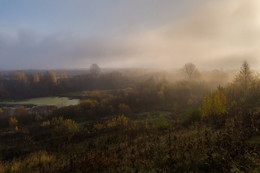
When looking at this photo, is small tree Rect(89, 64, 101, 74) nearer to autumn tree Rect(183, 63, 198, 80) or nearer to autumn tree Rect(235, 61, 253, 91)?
autumn tree Rect(183, 63, 198, 80)

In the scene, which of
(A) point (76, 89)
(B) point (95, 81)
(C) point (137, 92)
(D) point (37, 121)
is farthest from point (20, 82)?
(C) point (137, 92)

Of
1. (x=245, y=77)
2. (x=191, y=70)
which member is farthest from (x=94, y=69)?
(x=245, y=77)

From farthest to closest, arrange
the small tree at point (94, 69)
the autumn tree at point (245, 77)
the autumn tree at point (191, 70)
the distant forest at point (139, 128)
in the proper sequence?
1. the small tree at point (94, 69)
2. the autumn tree at point (191, 70)
3. the autumn tree at point (245, 77)
4. the distant forest at point (139, 128)

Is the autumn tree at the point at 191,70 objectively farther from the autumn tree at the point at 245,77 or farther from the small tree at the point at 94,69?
the small tree at the point at 94,69

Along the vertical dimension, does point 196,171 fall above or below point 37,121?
above

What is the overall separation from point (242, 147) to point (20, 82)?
155 m

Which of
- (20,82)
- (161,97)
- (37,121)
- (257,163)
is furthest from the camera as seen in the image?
(20,82)

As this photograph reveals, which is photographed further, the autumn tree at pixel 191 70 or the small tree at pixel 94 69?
the small tree at pixel 94 69

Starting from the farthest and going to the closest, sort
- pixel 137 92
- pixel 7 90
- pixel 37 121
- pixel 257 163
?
pixel 7 90 < pixel 137 92 < pixel 37 121 < pixel 257 163

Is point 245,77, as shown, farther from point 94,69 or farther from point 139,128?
point 94,69

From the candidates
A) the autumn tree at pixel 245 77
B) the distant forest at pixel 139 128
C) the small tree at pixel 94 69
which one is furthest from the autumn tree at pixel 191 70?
the small tree at pixel 94 69

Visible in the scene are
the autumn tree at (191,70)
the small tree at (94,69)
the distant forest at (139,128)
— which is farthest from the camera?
the small tree at (94,69)

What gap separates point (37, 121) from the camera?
67125 millimetres

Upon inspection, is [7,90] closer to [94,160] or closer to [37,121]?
[37,121]
